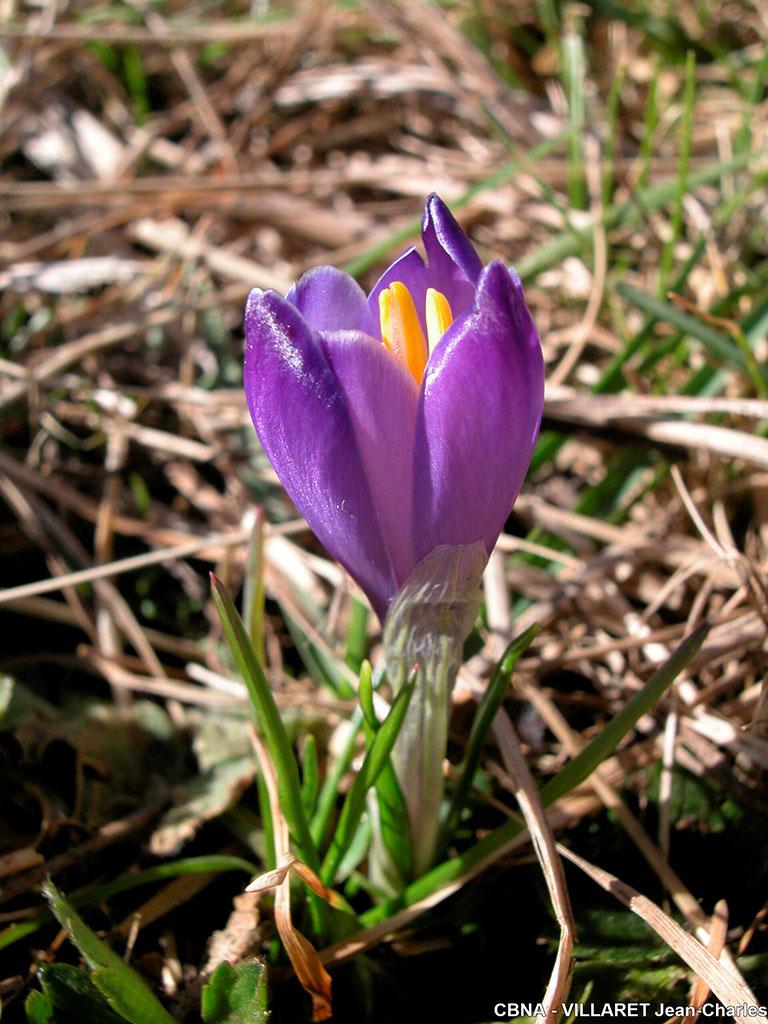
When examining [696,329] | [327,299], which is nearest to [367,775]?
[327,299]

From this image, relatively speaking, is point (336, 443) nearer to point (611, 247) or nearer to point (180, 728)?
point (180, 728)

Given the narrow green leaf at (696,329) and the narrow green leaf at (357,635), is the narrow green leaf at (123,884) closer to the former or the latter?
the narrow green leaf at (357,635)

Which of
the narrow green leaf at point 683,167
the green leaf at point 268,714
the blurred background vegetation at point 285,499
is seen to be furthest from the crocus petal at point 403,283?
the narrow green leaf at point 683,167

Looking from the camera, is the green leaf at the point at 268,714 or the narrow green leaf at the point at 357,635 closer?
the green leaf at the point at 268,714

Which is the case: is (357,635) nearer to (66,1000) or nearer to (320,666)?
(320,666)

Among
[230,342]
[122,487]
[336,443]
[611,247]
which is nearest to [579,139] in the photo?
[611,247]

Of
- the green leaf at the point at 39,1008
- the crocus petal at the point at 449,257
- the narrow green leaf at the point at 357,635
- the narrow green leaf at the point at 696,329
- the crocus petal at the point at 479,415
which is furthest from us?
the narrow green leaf at the point at 696,329
